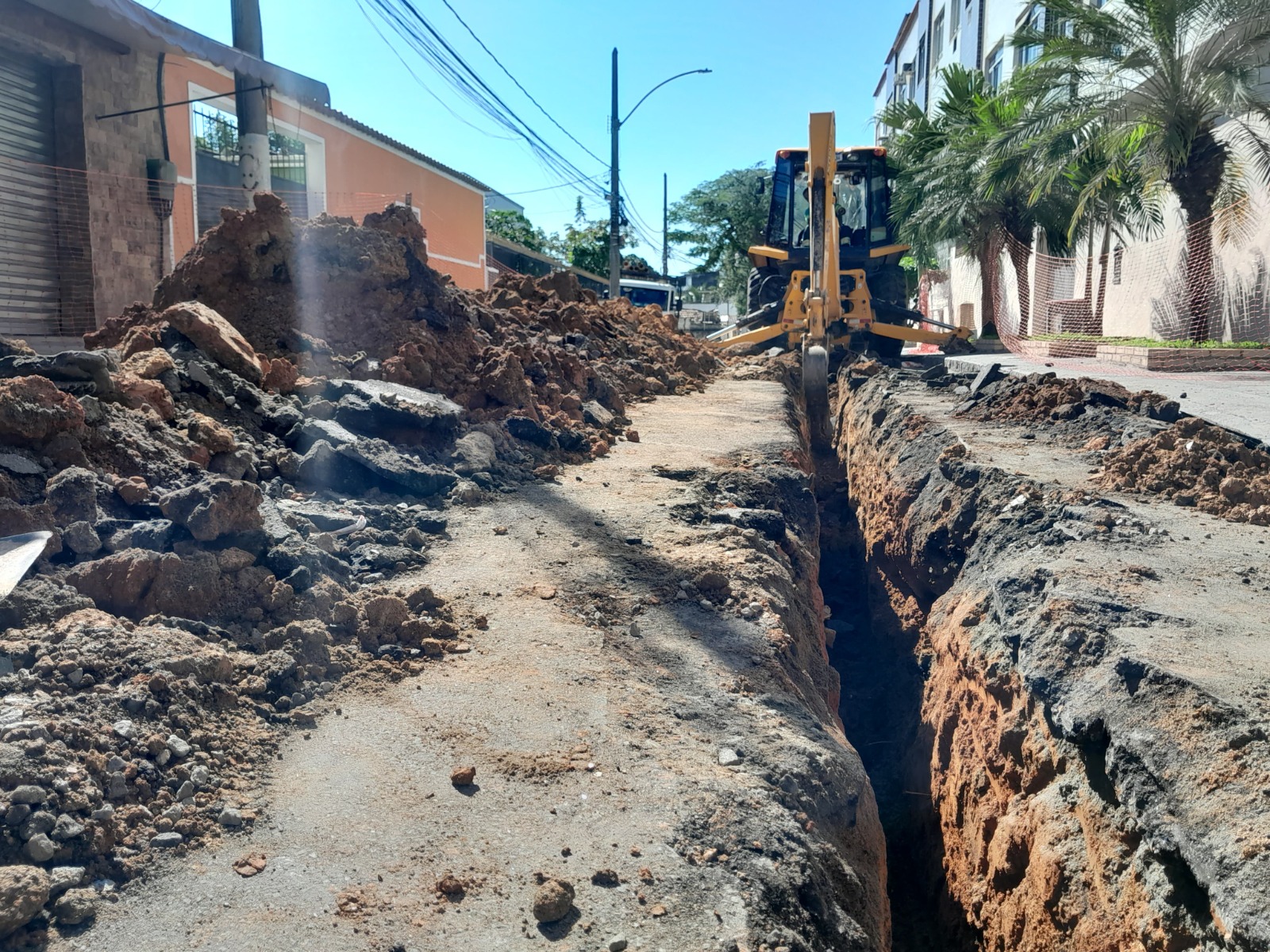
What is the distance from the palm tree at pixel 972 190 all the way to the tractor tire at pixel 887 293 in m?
4.26

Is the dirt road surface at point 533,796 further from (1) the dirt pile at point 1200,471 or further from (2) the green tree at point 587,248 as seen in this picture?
(2) the green tree at point 587,248

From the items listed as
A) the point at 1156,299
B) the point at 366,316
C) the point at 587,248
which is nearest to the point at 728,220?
the point at 587,248

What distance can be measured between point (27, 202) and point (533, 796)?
1054 centimetres

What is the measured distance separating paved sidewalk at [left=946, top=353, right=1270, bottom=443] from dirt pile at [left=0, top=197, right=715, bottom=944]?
4.71 m

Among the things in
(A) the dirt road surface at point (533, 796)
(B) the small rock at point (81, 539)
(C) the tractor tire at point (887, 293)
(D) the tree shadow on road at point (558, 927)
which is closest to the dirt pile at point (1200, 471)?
(A) the dirt road surface at point (533, 796)

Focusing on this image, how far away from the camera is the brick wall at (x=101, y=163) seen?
35.9ft

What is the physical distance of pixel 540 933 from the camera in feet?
7.38

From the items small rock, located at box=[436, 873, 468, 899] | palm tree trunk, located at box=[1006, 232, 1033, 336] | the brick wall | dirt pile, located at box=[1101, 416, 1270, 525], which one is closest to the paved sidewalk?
dirt pile, located at box=[1101, 416, 1270, 525]

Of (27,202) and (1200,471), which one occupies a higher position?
(27,202)

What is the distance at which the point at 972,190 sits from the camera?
2120cm

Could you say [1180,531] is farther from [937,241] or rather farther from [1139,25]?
[937,241]

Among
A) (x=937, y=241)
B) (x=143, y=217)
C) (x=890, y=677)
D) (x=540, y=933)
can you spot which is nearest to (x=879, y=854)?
(x=540, y=933)

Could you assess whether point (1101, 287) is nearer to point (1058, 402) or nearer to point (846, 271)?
point (846, 271)

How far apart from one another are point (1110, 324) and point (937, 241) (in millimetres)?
4417
